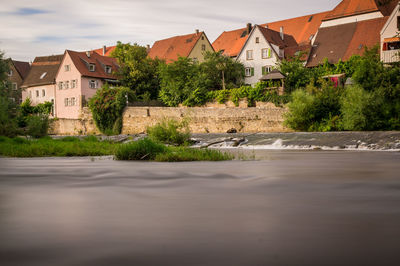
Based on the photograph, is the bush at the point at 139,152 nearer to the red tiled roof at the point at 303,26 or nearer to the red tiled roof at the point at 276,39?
the red tiled roof at the point at 276,39

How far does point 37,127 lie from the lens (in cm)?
2814

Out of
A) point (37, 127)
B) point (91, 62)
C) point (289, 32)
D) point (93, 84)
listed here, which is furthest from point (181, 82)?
point (289, 32)

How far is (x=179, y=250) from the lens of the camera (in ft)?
12.5

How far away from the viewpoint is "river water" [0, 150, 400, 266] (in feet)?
11.9

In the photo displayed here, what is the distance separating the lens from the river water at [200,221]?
3635 millimetres

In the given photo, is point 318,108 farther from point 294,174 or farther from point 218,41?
point 218,41

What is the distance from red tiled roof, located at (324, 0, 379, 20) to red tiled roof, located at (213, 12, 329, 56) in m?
6.45

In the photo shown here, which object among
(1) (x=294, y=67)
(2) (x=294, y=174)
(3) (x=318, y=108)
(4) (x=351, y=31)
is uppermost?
(4) (x=351, y=31)

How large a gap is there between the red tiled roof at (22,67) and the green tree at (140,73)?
20.7 meters

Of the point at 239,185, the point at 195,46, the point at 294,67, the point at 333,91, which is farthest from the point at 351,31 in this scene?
the point at 239,185

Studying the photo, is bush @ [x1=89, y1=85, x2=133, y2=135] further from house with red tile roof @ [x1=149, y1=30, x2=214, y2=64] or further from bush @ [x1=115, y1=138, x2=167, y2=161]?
bush @ [x1=115, y1=138, x2=167, y2=161]

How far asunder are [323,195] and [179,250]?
3975mm

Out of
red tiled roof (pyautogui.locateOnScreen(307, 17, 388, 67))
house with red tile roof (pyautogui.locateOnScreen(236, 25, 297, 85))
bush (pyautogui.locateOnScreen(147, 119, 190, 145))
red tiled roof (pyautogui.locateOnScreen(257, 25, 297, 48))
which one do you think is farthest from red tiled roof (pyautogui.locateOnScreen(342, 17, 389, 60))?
bush (pyautogui.locateOnScreen(147, 119, 190, 145))

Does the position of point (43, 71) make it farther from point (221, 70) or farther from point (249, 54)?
point (249, 54)
